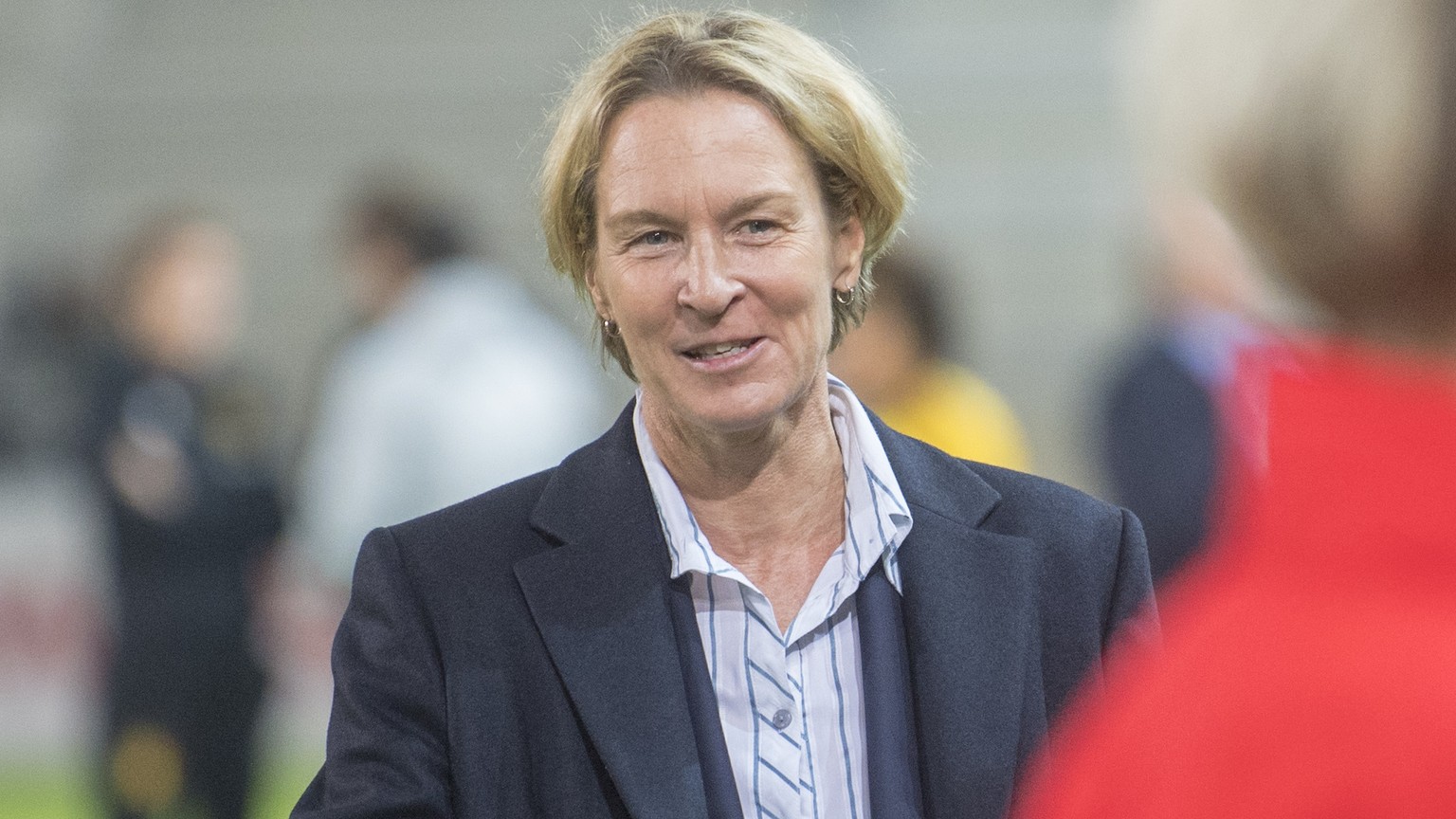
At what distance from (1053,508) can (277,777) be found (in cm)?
489

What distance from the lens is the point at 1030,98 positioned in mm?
11195

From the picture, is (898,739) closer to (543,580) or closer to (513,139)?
(543,580)

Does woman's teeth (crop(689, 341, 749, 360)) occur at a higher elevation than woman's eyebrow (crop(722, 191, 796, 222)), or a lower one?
lower

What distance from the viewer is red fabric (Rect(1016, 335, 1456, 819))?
2.25ft

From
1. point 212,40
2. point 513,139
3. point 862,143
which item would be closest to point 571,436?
point 862,143

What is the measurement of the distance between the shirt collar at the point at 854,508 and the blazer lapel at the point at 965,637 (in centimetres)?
2

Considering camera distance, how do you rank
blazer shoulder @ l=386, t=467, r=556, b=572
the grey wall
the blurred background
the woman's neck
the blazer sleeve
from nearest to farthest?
1. the blazer sleeve
2. blazer shoulder @ l=386, t=467, r=556, b=572
3. the woman's neck
4. the blurred background
5. the grey wall

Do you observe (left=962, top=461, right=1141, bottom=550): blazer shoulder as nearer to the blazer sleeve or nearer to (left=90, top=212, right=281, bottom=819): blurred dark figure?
the blazer sleeve

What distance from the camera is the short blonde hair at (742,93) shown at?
6.57ft

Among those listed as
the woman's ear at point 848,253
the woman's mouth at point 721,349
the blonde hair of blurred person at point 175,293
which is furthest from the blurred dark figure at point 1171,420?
the blonde hair of blurred person at point 175,293

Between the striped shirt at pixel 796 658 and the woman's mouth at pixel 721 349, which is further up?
the woman's mouth at pixel 721 349

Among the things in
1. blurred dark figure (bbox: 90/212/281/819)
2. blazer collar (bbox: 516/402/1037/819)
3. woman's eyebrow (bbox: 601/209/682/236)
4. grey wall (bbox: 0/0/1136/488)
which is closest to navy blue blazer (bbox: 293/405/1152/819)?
blazer collar (bbox: 516/402/1037/819)

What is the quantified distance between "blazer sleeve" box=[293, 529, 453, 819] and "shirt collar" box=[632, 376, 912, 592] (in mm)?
297

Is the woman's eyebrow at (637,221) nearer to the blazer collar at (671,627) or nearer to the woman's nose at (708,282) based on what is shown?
the woman's nose at (708,282)
